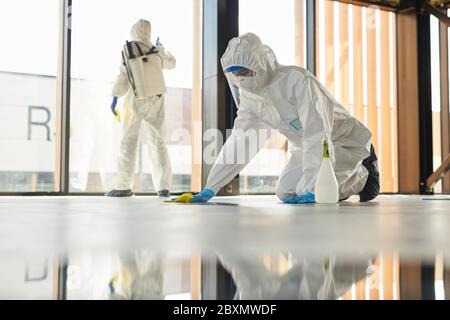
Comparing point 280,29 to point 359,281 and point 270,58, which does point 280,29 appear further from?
point 359,281

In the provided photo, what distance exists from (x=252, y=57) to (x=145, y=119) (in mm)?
1892

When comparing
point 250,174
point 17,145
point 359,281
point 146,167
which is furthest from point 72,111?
point 359,281

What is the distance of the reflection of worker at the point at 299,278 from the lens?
0.37 m

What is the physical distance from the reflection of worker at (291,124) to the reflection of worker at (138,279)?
163 cm

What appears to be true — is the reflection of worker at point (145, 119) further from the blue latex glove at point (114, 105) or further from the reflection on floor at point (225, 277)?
the reflection on floor at point (225, 277)

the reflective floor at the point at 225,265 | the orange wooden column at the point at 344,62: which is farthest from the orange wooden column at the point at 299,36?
the reflective floor at the point at 225,265

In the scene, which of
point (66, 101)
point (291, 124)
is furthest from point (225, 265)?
point (66, 101)

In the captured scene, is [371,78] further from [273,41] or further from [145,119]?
[145,119]

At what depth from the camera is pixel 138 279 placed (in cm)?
43

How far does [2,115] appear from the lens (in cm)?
404

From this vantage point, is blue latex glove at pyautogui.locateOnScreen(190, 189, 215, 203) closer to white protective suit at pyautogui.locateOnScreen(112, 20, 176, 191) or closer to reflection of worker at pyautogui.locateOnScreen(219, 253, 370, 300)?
white protective suit at pyautogui.locateOnScreen(112, 20, 176, 191)
